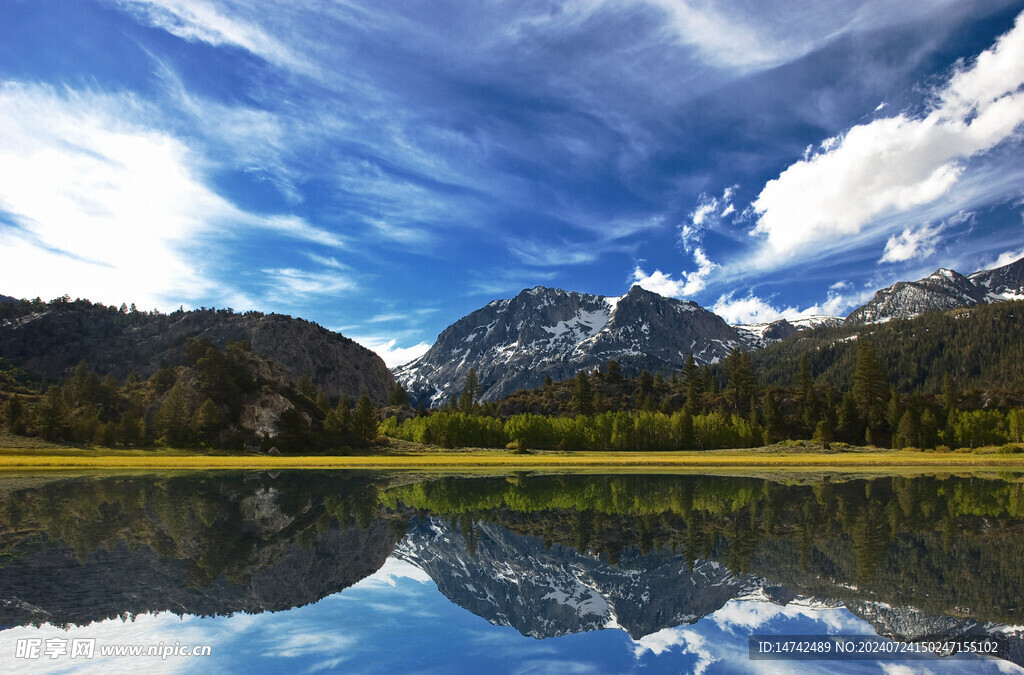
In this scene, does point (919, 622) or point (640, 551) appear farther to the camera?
point (640, 551)

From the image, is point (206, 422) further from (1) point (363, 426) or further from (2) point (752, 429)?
(2) point (752, 429)

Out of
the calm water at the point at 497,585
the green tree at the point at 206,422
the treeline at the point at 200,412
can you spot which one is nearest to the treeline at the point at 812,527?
the calm water at the point at 497,585

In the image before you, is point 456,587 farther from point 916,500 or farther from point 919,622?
point 916,500

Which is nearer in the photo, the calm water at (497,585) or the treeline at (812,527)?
the calm water at (497,585)

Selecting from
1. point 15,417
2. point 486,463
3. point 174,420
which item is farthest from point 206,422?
point 486,463

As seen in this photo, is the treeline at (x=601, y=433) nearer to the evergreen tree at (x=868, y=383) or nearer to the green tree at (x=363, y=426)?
the green tree at (x=363, y=426)

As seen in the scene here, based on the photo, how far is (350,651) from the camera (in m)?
16.7

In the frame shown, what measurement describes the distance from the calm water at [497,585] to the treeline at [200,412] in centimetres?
9470

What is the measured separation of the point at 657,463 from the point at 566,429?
5322 centimetres

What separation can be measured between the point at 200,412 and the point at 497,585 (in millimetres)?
130927

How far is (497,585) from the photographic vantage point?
2403 cm

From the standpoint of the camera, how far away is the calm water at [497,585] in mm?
16625

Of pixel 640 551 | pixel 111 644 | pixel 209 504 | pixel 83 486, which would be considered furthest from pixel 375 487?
pixel 111 644

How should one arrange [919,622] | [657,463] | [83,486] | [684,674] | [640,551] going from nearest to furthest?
[684,674] < [919,622] < [640,551] < [83,486] < [657,463]
